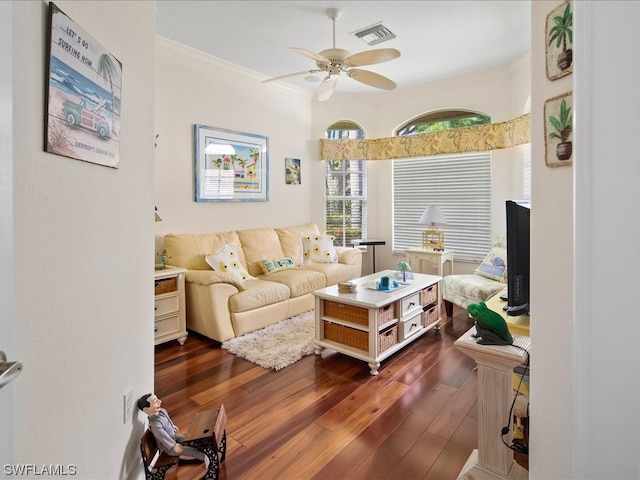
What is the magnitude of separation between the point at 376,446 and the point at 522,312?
3.27ft

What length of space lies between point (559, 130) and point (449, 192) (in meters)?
4.15

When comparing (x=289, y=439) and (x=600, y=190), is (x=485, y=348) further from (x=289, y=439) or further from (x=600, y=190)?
(x=289, y=439)

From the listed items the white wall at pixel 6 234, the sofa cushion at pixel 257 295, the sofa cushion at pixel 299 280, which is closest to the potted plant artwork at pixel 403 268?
the sofa cushion at pixel 299 280

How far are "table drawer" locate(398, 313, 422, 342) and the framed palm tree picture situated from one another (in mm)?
2190

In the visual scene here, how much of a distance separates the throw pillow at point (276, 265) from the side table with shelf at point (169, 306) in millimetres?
1064

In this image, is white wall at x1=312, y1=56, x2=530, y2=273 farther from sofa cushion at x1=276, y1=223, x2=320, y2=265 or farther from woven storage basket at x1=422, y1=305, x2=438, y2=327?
woven storage basket at x1=422, y1=305, x2=438, y2=327

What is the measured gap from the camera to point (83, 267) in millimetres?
1172

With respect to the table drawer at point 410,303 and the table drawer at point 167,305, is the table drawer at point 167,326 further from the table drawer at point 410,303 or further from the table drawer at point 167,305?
the table drawer at point 410,303

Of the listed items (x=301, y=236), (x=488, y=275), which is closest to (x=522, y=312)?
(x=488, y=275)

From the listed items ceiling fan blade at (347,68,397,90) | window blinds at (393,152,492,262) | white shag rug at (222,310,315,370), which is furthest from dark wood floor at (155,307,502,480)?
ceiling fan blade at (347,68,397,90)

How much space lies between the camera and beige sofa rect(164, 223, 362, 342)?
123 inches

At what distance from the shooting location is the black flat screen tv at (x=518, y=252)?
1390 millimetres

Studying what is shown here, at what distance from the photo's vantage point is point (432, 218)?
4.60m

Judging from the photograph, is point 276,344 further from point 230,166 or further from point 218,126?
point 218,126
